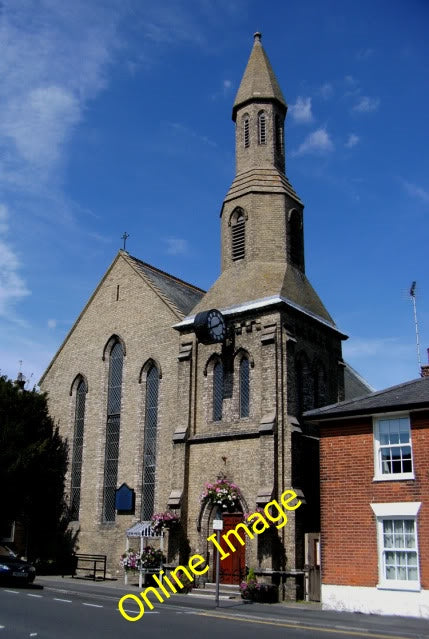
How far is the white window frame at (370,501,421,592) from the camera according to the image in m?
17.3

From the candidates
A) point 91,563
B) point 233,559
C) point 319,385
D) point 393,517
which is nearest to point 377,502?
point 393,517

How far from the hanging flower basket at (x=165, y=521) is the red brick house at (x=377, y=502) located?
6.87 m

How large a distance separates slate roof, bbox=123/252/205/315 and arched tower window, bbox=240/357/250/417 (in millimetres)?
4886

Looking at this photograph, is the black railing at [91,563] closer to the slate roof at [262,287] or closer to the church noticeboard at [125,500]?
the church noticeboard at [125,500]

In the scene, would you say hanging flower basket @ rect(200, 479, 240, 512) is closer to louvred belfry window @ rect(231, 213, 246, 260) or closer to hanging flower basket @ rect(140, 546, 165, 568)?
hanging flower basket @ rect(140, 546, 165, 568)

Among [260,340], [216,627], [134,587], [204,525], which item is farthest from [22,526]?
[216,627]

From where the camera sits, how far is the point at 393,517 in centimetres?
1811

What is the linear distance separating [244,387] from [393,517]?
861cm

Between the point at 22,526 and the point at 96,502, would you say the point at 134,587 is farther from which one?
the point at 22,526

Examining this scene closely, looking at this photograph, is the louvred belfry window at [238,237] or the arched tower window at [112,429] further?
the arched tower window at [112,429]

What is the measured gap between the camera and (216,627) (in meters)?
14.4

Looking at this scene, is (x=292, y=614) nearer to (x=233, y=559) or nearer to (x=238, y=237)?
(x=233, y=559)

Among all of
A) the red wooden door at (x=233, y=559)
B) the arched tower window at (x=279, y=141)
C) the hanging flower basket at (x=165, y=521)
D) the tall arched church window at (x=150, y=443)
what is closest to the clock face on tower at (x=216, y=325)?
the tall arched church window at (x=150, y=443)

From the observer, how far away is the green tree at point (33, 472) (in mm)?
29531
